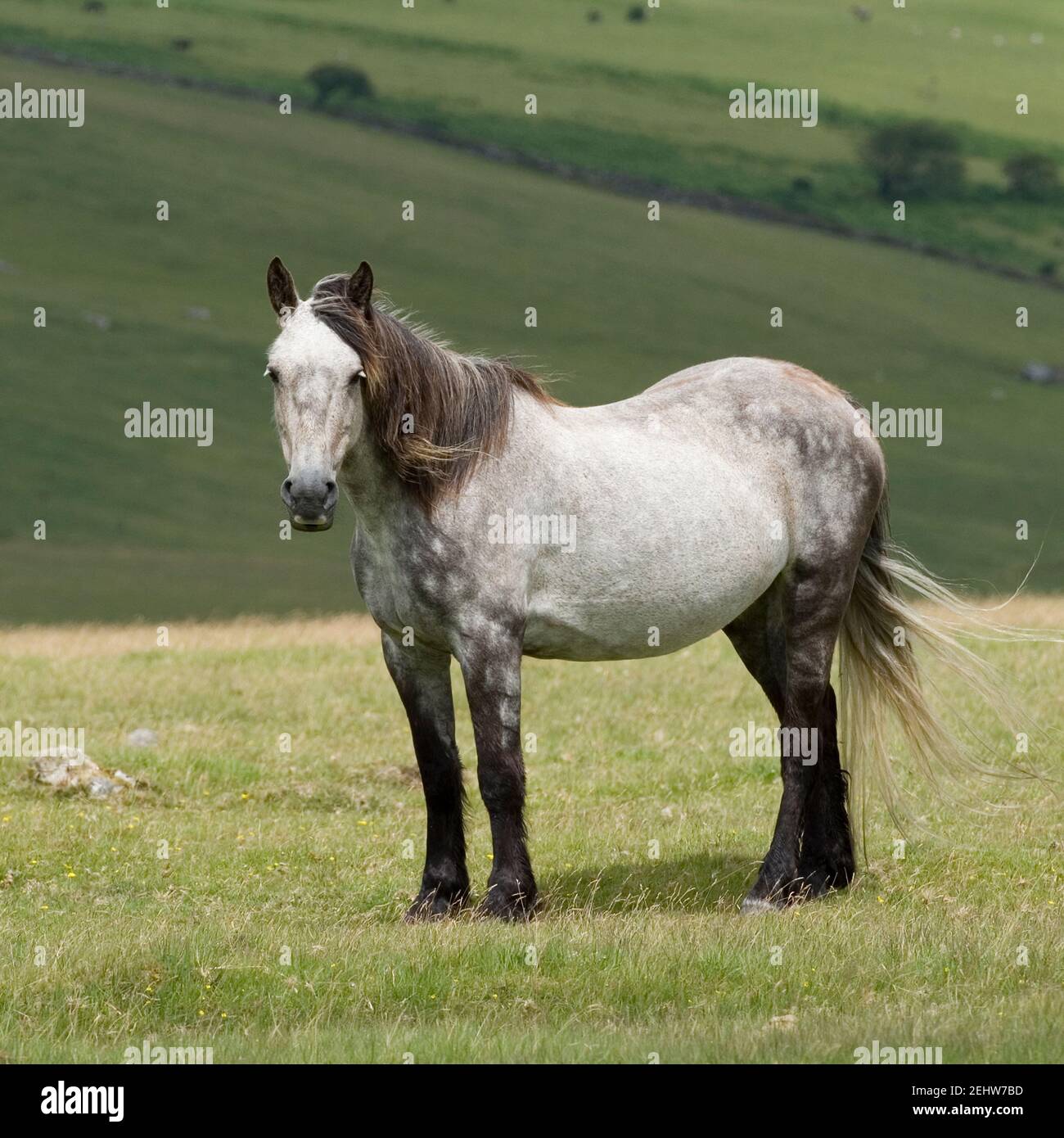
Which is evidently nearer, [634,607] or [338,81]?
[634,607]

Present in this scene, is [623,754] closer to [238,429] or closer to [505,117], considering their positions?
[238,429]

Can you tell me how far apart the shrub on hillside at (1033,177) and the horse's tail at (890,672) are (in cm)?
11469

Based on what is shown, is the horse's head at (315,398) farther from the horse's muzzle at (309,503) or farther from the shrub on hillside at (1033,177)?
the shrub on hillside at (1033,177)

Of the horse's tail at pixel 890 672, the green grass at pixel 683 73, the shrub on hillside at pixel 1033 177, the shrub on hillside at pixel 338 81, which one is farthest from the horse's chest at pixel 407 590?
the shrub on hillside at pixel 1033 177

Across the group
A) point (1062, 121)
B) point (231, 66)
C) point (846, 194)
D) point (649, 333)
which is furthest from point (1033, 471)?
point (231, 66)

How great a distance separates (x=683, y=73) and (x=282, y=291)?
12879 cm

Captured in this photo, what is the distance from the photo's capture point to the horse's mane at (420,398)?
9.16 metres

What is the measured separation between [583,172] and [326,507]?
11015 centimetres

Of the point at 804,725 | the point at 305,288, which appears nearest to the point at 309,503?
the point at 804,725

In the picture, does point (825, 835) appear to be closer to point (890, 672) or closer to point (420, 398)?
point (890, 672)

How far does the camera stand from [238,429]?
268 feet

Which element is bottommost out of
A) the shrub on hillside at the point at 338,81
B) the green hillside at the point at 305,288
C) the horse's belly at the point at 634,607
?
the horse's belly at the point at 634,607

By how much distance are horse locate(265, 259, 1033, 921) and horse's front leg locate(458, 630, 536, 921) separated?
0.05ft

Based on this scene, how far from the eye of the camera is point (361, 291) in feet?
30.2
